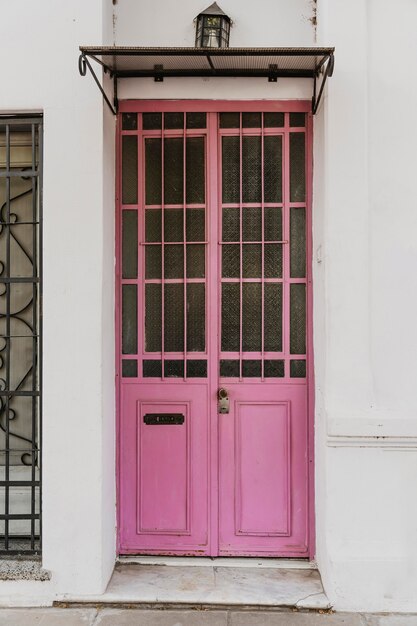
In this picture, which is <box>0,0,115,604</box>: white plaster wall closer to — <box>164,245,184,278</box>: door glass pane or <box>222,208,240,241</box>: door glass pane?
<box>164,245,184,278</box>: door glass pane

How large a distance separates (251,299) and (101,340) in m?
1.26

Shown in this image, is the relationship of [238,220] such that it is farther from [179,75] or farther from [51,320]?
[51,320]

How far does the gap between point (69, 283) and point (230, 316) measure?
1307 millimetres

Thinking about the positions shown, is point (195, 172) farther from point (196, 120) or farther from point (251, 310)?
point (251, 310)

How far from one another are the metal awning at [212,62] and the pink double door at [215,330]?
0.81 ft

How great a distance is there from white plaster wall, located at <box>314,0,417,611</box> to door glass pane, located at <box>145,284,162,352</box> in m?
1.37

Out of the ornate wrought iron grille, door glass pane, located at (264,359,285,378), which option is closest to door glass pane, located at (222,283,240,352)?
door glass pane, located at (264,359,285,378)

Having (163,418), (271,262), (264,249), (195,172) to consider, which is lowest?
(163,418)

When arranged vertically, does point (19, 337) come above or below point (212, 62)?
below

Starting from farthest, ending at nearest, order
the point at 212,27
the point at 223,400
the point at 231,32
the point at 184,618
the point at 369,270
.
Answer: the point at 223,400 < the point at 231,32 < the point at 212,27 < the point at 369,270 < the point at 184,618

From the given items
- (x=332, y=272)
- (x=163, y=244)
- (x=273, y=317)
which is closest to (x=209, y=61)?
(x=163, y=244)

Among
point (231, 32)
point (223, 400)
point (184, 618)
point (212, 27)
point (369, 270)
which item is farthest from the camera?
point (223, 400)

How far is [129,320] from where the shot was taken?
4.41 meters

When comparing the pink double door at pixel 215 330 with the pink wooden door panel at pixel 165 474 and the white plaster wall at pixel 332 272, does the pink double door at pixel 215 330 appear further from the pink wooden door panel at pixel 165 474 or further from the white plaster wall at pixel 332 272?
the white plaster wall at pixel 332 272
